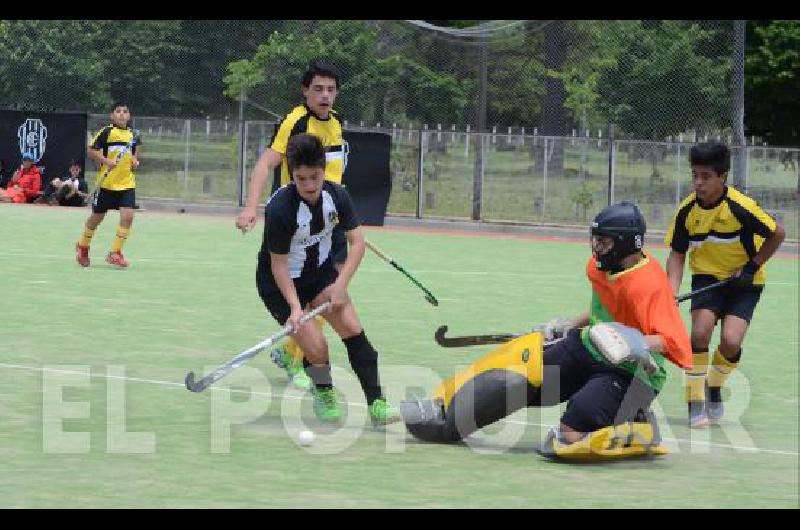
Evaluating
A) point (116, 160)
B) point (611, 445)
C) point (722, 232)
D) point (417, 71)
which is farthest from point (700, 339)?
point (417, 71)

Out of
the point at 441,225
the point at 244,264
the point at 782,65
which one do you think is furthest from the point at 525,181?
the point at 244,264

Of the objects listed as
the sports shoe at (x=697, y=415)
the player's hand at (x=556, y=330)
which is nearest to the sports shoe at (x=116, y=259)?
the sports shoe at (x=697, y=415)

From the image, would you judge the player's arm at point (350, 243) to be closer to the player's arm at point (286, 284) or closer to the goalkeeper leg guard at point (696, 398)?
the player's arm at point (286, 284)

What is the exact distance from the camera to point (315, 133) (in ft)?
36.5

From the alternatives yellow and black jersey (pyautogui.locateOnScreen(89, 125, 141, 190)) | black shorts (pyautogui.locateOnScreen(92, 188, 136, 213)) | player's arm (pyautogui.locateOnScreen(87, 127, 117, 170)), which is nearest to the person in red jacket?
yellow and black jersey (pyautogui.locateOnScreen(89, 125, 141, 190))

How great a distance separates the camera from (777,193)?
2739 centimetres

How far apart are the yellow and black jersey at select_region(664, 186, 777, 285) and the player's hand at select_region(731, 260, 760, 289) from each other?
100mm

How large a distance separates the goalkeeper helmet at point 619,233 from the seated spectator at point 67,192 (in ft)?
74.0

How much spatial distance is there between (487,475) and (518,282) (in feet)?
35.7

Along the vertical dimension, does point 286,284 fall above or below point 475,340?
above

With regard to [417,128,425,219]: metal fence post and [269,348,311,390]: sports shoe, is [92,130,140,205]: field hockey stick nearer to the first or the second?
[269,348,311,390]: sports shoe

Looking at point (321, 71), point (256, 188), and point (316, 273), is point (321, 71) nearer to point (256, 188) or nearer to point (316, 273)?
point (256, 188)

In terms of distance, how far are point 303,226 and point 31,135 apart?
2300 cm
